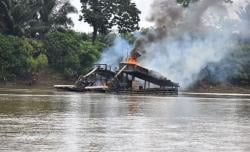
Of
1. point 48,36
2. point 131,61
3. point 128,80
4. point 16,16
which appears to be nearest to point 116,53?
point 48,36

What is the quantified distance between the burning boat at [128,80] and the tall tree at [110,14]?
16984 mm

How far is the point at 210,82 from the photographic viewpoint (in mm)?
78875

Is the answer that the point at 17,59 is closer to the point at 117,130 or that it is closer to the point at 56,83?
the point at 56,83

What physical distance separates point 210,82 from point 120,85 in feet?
65.7

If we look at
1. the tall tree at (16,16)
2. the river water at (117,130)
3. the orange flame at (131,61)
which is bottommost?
the river water at (117,130)

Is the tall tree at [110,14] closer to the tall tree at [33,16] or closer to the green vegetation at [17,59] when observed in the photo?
the tall tree at [33,16]

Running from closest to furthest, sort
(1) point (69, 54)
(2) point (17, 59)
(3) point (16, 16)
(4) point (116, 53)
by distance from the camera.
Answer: (2) point (17, 59), (3) point (16, 16), (1) point (69, 54), (4) point (116, 53)

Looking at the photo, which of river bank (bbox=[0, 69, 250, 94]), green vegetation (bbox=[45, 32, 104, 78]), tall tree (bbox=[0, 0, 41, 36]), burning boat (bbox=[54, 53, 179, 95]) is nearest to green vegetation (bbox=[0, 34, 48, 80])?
river bank (bbox=[0, 69, 250, 94])

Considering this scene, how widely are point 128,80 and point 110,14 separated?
20.0 m

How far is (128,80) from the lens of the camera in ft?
208

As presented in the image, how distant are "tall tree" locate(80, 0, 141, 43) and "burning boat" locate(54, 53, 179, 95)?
55.7 ft

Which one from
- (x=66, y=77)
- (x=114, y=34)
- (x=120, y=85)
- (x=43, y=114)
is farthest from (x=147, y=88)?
(x=43, y=114)

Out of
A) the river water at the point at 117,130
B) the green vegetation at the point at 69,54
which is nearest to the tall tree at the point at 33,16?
the green vegetation at the point at 69,54

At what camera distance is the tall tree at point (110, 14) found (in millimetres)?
80844
